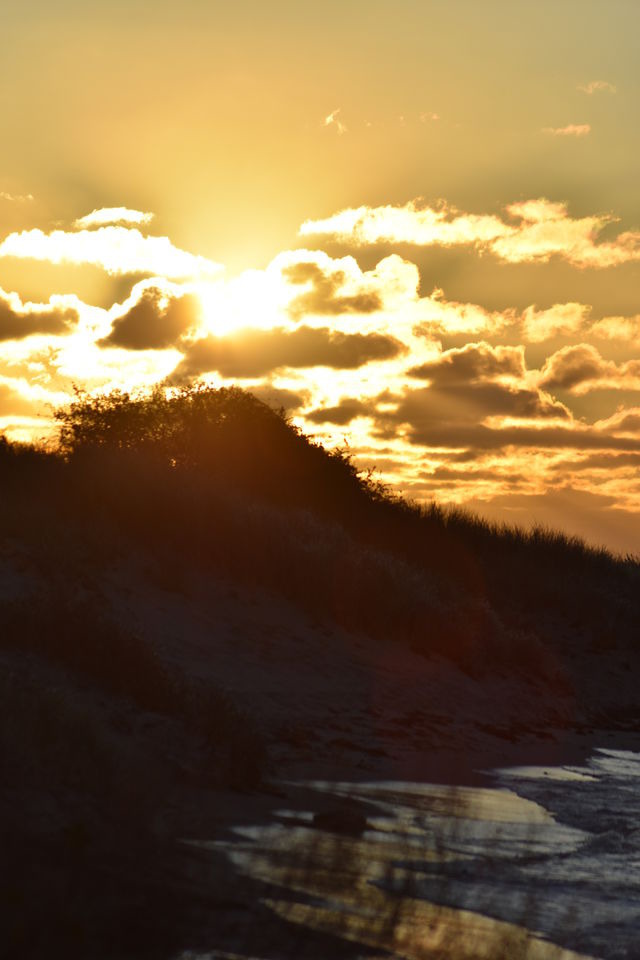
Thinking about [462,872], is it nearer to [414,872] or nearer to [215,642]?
[414,872]

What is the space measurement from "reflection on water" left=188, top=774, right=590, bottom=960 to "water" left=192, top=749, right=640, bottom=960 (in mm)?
12

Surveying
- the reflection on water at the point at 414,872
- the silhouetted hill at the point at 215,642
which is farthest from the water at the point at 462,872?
the silhouetted hill at the point at 215,642

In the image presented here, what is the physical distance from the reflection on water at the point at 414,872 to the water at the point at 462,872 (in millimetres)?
12

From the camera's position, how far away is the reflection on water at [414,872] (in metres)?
5.89

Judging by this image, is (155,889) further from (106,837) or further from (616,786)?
(616,786)

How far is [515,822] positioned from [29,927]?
5417mm

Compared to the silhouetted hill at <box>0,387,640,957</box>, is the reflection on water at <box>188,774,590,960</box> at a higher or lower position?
lower

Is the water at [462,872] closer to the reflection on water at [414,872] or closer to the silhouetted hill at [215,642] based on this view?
the reflection on water at [414,872]

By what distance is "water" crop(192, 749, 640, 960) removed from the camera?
5961 millimetres

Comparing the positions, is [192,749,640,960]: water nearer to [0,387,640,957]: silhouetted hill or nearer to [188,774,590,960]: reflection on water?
[188,774,590,960]: reflection on water

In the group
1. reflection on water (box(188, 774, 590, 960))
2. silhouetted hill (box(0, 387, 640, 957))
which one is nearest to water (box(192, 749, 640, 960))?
reflection on water (box(188, 774, 590, 960))

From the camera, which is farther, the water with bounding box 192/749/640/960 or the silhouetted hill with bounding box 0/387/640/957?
the silhouetted hill with bounding box 0/387/640/957

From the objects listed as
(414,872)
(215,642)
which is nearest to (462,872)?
(414,872)

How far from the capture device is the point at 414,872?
732cm
